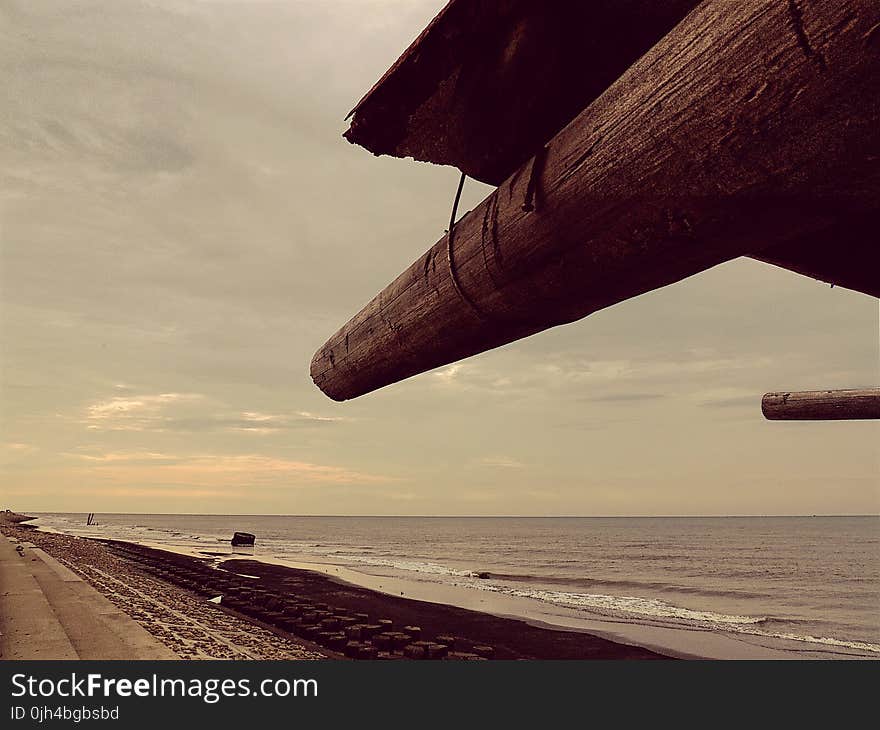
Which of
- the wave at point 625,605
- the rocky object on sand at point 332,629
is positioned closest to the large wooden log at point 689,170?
the rocky object on sand at point 332,629

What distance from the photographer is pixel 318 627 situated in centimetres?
1320

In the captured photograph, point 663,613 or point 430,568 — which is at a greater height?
point 663,613

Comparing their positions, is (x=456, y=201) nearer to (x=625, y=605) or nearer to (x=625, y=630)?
(x=625, y=630)

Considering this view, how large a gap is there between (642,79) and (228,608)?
17.9 m

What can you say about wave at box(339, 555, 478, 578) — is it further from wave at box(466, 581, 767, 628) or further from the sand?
the sand

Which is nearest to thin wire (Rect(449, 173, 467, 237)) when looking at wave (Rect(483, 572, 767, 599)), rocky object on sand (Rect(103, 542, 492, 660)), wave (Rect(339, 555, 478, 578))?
rocky object on sand (Rect(103, 542, 492, 660))

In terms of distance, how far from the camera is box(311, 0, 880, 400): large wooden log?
0.78 m

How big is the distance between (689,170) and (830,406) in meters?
3.85

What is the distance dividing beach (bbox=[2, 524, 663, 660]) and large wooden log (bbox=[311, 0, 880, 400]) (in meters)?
10.3

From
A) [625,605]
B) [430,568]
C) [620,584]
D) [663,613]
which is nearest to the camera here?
[663,613]

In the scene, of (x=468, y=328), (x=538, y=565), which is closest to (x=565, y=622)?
(x=468, y=328)

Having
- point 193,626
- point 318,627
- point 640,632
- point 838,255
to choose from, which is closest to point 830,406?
point 838,255

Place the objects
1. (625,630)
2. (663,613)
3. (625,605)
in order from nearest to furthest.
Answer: (625,630) < (663,613) < (625,605)

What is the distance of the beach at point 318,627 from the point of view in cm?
1152
